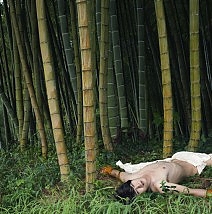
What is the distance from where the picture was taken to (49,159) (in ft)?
12.3

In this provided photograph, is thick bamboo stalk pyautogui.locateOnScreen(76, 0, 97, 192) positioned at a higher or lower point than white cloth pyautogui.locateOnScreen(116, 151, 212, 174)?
higher

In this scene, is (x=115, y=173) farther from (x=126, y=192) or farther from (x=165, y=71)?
(x=165, y=71)

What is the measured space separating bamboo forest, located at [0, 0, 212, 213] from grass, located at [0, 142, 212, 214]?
1 centimetres

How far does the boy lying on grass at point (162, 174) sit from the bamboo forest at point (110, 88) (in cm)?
17

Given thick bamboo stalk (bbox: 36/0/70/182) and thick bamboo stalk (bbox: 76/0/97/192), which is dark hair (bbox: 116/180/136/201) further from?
thick bamboo stalk (bbox: 36/0/70/182)

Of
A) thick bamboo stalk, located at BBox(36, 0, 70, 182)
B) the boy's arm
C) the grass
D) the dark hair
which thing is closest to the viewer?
the grass

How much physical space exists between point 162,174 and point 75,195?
0.55 meters

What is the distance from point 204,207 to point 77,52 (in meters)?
2.04

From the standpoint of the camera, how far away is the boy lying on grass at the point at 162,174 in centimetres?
255

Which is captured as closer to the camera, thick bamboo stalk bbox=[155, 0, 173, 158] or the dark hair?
the dark hair

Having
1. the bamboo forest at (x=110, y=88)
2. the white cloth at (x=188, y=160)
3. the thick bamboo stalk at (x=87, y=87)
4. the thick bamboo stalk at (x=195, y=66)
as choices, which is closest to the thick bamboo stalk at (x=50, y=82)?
the bamboo forest at (x=110, y=88)

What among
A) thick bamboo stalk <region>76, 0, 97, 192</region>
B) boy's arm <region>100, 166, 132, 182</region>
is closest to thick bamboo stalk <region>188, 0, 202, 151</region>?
boy's arm <region>100, 166, 132, 182</region>

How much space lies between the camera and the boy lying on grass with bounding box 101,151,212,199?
8.38 ft

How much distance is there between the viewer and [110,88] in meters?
3.96
